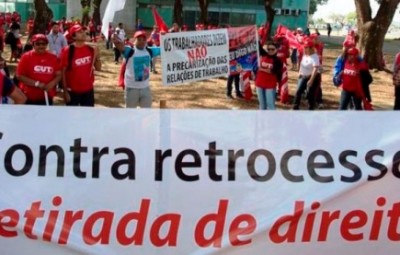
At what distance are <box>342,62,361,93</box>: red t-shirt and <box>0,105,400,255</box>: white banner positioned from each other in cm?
585

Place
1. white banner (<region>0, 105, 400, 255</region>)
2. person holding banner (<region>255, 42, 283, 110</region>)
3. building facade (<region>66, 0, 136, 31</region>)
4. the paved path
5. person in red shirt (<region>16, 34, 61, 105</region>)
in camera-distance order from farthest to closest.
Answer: building facade (<region>66, 0, 136, 31</region>)
the paved path
person holding banner (<region>255, 42, 283, 110</region>)
person in red shirt (<region>16, 34, 61, 105</region>)
white banner (<region>0, 105, 400, 255</region>)

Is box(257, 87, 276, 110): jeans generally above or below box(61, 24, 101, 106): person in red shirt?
below

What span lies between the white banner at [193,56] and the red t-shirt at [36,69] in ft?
4.89

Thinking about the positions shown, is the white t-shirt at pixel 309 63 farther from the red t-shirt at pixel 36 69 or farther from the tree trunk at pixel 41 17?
the tree trunk at pixel 41 17

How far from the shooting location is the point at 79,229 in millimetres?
4012

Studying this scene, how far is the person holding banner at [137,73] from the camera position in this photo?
8664 millimetres

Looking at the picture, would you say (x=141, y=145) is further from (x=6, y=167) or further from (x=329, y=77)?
(x=329, y=77)

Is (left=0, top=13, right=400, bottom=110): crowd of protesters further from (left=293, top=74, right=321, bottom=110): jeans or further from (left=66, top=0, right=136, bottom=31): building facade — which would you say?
(left=66, top=0, right=136, bottom=31): building facade

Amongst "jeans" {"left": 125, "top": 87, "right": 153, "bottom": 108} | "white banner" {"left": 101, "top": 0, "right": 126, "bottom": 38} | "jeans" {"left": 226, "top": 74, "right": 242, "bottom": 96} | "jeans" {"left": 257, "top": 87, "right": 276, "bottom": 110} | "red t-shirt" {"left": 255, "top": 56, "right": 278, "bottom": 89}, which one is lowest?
"jeans" {"left": 226, "top": 74, "right": 242, "bottom": 96}

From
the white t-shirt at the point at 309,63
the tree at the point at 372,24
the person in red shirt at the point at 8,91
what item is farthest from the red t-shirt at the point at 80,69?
the tree at the point at 372,24

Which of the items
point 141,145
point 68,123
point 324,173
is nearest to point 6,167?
point 68,123

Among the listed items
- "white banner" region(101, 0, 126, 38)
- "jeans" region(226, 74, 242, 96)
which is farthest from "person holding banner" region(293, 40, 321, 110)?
"white banner" region(101, 0, 126, 38)

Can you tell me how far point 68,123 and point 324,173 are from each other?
164cm

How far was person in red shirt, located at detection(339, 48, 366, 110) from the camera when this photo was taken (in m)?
9.81
